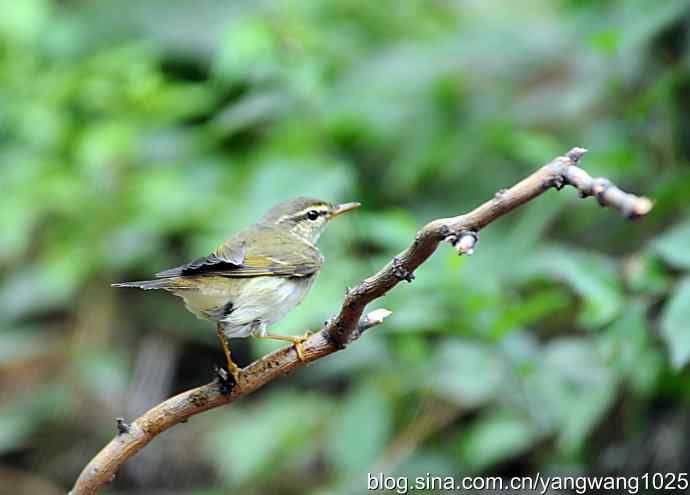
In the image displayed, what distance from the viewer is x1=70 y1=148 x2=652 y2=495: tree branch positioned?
75.8 inches


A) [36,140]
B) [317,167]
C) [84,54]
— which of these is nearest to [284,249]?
[317,167]

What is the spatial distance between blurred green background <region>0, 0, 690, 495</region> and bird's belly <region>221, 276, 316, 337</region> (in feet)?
3.43

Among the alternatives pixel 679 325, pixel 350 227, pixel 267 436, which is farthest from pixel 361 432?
pixel 679 325

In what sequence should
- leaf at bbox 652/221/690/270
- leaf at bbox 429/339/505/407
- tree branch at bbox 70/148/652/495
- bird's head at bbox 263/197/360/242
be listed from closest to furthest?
1. tree branch at bbox 70/148/652/495
2. leaf at bbox 652/221/690/270
3. bird's head at bbox 263/197/360/242
4. leaf at bbox 429/339/505/407

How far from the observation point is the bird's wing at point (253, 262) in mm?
3012

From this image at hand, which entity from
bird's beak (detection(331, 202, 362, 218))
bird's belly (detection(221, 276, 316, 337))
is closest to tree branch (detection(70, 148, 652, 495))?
bird's belly (detection(221, 276, 316, 337))

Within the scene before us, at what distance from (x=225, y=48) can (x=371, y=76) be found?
5.28 feet

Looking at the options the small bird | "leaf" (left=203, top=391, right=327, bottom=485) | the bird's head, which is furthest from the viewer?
"leaf" (left=203, top=391, right=327, bottom=485)

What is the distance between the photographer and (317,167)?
5031 mm

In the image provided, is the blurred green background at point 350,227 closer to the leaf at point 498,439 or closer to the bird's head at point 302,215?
the leaf at point 498,439

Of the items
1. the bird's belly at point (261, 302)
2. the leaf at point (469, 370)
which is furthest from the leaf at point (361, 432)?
the bird's belly at point (261, 302)

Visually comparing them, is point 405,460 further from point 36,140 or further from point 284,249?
point 36,140

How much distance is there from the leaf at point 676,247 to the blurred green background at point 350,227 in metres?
0.01

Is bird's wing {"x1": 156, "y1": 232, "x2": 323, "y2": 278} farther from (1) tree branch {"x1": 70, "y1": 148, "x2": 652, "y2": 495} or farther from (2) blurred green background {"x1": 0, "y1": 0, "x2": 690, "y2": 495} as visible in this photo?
(2) blurred green background {"x1": 0, "y1": 0, "x2": 690, "y2": 495}
